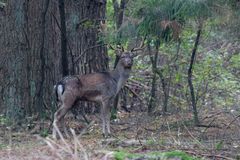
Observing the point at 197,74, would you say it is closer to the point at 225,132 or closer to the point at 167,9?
the point at 225,132

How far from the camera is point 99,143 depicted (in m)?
10.7

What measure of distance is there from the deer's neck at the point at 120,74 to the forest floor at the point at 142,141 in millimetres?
829

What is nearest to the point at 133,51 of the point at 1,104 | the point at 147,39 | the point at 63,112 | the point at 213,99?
the point at 147,39

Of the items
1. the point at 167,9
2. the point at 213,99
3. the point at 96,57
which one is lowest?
A: the point at 213,99

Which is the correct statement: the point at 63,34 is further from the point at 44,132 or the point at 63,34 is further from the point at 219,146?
the point at 219,146

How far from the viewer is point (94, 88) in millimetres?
12727

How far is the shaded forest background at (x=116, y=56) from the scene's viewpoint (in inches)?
428

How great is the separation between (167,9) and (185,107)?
5.51 metres

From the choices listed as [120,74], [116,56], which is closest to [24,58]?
[120,74]

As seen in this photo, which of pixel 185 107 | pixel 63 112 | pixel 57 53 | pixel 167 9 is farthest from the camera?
pixel 185 107

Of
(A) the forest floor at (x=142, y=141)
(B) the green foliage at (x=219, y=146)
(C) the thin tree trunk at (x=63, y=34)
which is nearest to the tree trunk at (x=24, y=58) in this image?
(C) the thin tree trunk at (x=63, y=34)

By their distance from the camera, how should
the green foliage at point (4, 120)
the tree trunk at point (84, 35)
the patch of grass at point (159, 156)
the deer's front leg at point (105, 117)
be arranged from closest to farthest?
1. the patch of grass at point (159, 156)
2. the deer's front leg at point (105, 117)
3. the green foliage at point (4, 120)
4. the tree trunk at point (84, 35)

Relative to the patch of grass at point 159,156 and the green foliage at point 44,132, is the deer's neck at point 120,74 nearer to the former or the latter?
the green foliage at point 44,132

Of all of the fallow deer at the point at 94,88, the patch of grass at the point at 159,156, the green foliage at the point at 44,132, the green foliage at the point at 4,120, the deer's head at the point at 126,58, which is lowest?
the green foliage at the point at 44,132
